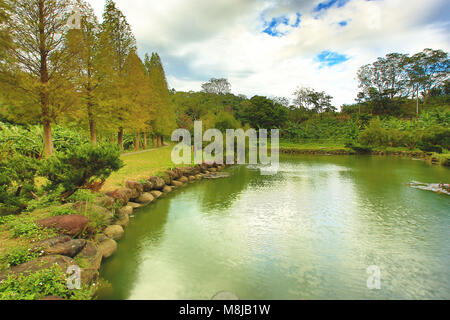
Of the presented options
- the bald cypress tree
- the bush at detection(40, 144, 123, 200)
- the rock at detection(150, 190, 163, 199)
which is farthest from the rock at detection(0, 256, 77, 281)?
the bald cypress tree

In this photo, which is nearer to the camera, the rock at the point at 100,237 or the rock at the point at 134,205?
the rock at the point at 100,237

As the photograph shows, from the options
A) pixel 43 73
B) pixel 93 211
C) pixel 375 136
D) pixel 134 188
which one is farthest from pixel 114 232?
pixel 375 136

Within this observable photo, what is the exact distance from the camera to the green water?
4.40 metres

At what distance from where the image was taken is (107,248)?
540cm

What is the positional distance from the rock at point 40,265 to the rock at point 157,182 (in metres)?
6.56

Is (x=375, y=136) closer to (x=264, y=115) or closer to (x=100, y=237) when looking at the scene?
(x=264, y=115)

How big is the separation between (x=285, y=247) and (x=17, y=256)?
5178 millimetres

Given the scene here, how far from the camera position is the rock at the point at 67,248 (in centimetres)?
396

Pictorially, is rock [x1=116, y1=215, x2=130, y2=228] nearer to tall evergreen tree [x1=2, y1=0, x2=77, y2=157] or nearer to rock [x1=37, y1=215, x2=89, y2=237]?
rock [x1=37, y1=215, x2=89, y2=237]

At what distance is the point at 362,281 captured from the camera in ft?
15.1

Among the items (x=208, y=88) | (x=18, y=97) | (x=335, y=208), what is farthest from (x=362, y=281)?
(x=208, y=88)

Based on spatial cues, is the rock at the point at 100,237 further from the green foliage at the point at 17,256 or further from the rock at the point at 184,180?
the rock at the point at 184,180

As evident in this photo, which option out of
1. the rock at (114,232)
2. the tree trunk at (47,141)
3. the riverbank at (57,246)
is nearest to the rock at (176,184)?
the riverbank at (57,246)
